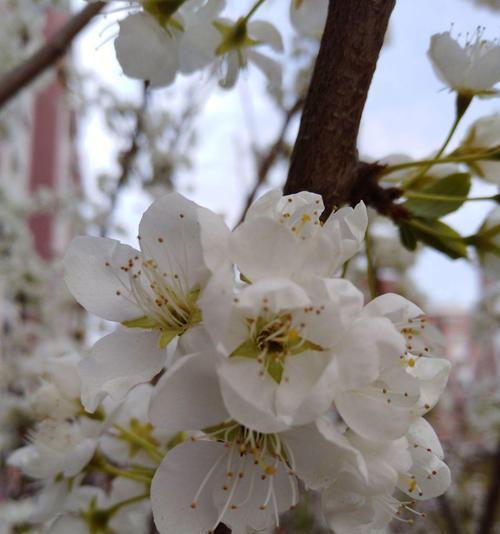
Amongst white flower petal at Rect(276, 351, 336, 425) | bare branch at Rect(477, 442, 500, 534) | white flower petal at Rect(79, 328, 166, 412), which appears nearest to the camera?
white flower petal at Rect(276, 351, 336, 425)

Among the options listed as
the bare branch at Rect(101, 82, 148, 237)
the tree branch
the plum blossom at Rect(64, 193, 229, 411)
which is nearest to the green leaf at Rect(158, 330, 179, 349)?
the plum blossom at Rect(64, 193, 229, 411)

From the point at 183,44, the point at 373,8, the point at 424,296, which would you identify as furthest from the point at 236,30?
the point at 424,296

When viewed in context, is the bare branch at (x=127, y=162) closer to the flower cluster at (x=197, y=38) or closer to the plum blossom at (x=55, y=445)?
the flower cluster at (x=197, y=38)

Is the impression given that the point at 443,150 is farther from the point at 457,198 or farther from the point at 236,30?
the point at 236,30

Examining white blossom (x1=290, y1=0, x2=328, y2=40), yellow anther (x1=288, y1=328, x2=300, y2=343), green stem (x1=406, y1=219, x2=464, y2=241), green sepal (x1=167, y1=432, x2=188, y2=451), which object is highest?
white blossom (x1=290, y1=0, x2=328, y2=40)

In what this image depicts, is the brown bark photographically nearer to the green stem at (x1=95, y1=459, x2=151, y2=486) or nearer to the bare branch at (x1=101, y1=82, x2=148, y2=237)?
the green stem at (x1=95, y1=459, x2=151, y2=486)

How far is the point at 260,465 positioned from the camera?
0.44m

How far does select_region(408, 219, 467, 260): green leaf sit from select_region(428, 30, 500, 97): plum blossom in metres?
0.15

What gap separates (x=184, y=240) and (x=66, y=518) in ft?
1.42

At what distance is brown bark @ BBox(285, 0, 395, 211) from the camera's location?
1.79 ft

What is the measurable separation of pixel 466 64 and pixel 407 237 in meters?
0.19

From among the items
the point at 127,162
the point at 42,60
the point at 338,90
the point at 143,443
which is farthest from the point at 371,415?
the point at 127,162

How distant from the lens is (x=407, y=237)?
2.22 ft

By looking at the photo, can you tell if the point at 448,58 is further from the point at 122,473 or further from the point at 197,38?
the point at 122,473
